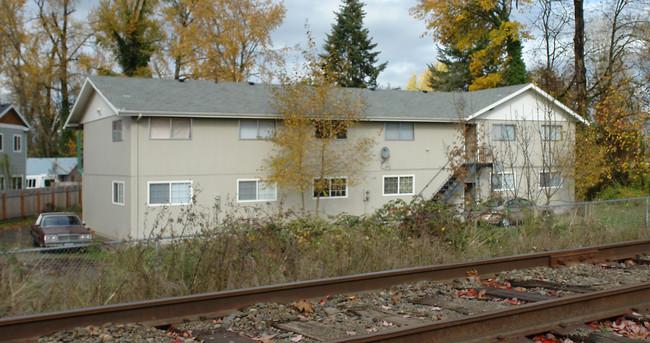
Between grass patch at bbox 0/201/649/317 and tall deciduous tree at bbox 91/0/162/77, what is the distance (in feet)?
118

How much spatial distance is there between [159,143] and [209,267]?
51.2ft

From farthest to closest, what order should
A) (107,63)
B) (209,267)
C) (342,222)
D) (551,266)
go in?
(107,63)
(342,222)
(551,266)
(209,267)

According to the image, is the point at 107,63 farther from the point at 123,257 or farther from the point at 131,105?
the point at 123,257

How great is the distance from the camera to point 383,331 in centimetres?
580

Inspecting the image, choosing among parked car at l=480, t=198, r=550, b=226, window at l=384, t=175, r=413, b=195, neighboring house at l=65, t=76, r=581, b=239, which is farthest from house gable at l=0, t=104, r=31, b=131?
parked car at l=480, t=198, r=550, b=226

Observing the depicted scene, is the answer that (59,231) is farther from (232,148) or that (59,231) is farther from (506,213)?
(506,213)

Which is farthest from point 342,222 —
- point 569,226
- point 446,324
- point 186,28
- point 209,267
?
point 186,28

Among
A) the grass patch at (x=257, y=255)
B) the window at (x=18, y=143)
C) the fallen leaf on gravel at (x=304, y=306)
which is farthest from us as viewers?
the window at (x=18, y=143)

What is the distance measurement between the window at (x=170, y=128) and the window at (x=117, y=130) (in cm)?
187

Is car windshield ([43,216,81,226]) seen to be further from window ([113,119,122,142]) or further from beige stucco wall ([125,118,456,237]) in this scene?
window ([113,119,122,142])

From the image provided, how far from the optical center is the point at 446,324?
6004 millimetres

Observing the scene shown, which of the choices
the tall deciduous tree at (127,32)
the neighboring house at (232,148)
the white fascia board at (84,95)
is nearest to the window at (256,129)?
the neighboring house at (232,148)

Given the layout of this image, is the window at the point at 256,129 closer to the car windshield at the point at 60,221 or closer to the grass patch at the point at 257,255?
the car windshield at the point at 60,221

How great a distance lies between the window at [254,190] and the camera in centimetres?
2488
